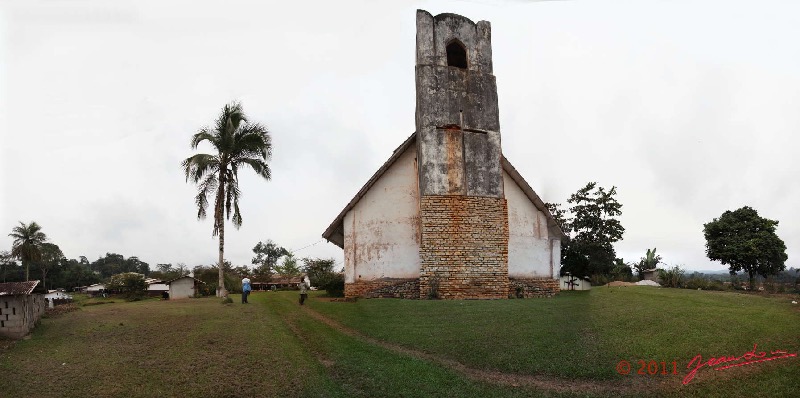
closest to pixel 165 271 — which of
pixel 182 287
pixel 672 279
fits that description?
pixel 182 287

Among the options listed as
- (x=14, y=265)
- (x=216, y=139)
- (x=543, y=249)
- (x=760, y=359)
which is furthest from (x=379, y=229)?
(x=14, y=265)

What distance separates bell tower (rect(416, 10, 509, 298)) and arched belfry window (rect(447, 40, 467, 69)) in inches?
4.3

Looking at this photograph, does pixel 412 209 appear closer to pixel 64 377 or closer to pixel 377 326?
pixel 377 326

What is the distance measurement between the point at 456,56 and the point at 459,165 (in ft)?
15.8

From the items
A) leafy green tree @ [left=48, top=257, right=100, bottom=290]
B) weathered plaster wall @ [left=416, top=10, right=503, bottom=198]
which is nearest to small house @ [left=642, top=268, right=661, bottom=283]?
weathered plaster wall @ [left=416, top=10, right=503, bottom=198]

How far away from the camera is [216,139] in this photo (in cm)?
1947

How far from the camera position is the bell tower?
14.8 metres

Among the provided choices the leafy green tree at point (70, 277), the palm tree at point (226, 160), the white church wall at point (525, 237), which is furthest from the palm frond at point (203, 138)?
the leafy green tree at point (70, 277)

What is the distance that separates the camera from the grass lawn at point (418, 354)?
609 centimetres

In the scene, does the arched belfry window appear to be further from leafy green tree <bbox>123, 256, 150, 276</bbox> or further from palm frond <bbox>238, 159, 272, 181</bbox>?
leafy green tree <bbox>123, 256, 150, 276</bbox>

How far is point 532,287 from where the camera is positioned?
16859 millimetres

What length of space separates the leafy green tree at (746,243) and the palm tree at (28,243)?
60.1m

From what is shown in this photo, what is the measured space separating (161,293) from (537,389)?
35.6 metres

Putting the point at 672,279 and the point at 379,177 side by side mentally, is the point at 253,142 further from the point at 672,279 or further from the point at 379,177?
the point at 672,279
